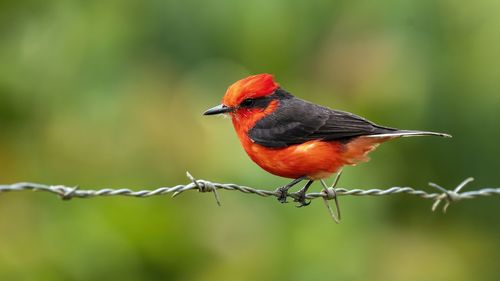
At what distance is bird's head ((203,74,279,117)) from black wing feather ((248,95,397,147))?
0.14 metres

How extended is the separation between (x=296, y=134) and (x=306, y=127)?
0.27 ft

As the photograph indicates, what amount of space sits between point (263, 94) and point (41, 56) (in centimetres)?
327

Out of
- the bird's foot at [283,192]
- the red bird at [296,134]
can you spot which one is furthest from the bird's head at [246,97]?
the bird's foot at [283,192]

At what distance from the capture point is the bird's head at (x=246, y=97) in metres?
5.93

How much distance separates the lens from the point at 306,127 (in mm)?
5797

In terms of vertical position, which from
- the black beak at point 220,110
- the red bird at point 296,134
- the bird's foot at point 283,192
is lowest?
the bird's foot at point 283,192

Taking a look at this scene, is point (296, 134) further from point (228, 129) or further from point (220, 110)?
point (228, 129)

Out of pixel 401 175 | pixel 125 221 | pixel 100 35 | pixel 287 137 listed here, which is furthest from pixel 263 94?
pixel 100 35

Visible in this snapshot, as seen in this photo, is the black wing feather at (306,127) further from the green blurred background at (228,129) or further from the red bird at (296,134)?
the green blurred background at (228,129)

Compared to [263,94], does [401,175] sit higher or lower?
lower

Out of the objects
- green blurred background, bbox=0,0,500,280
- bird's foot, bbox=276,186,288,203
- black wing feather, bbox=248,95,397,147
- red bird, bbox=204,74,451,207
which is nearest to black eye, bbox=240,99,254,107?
red bird, bbox=204,74,451,207

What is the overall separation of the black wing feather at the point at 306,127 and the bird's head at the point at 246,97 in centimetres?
14

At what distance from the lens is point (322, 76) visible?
824cm

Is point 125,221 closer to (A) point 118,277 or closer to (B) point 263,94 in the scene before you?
(A) point 118,277
